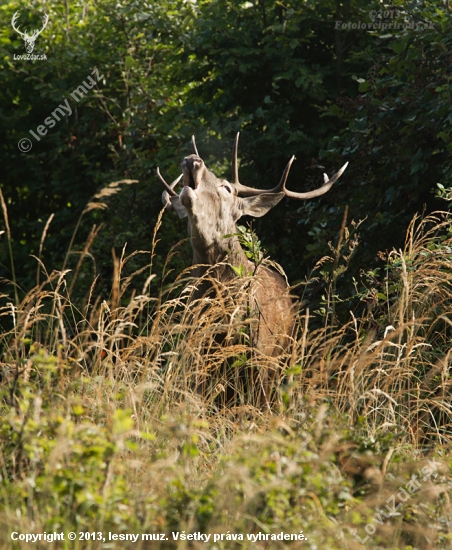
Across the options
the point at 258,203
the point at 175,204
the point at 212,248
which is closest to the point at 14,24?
the point at 175,204

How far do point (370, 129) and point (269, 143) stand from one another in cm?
193

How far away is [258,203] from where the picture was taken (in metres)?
6.89

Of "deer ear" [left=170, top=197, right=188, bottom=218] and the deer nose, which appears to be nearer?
the deer nose

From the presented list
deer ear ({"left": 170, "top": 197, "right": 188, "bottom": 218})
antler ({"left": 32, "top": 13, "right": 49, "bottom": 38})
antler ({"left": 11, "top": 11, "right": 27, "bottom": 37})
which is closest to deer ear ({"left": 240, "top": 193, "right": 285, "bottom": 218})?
deer ear ({"left": 170, "top": 197, "right": 188, "bottom": 218})

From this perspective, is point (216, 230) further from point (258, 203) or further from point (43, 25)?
point (43, 25)

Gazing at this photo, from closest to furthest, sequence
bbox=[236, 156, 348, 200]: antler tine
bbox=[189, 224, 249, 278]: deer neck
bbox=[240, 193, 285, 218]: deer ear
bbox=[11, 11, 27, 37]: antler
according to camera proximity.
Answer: bbox=[189, 224, 249, 278]: deer neck → bbox=[236, 156, 348, 200]: antler tine → bbox=[240, 193, 285, 218]: deer ear → bbox=[11, 11, 27, 37]: antler

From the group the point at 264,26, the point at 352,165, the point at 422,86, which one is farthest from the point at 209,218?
the point at 264,26

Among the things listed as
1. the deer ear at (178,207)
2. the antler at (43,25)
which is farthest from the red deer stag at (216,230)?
the antler at (43,25)

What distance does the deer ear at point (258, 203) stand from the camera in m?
6.83

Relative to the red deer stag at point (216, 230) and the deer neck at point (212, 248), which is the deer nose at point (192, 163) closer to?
the red deer stag at point (216, 230)

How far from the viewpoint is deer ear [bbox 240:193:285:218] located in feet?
22.4

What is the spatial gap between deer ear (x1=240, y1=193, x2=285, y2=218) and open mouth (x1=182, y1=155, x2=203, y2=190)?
0.66m

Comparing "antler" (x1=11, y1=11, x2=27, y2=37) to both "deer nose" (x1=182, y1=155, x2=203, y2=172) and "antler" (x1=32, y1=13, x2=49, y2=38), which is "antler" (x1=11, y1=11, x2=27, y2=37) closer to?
"antler" (x1=32, y1=13, x2=49, y2=38)

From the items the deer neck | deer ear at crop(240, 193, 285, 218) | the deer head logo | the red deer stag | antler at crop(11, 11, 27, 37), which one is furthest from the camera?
the deer head logo
